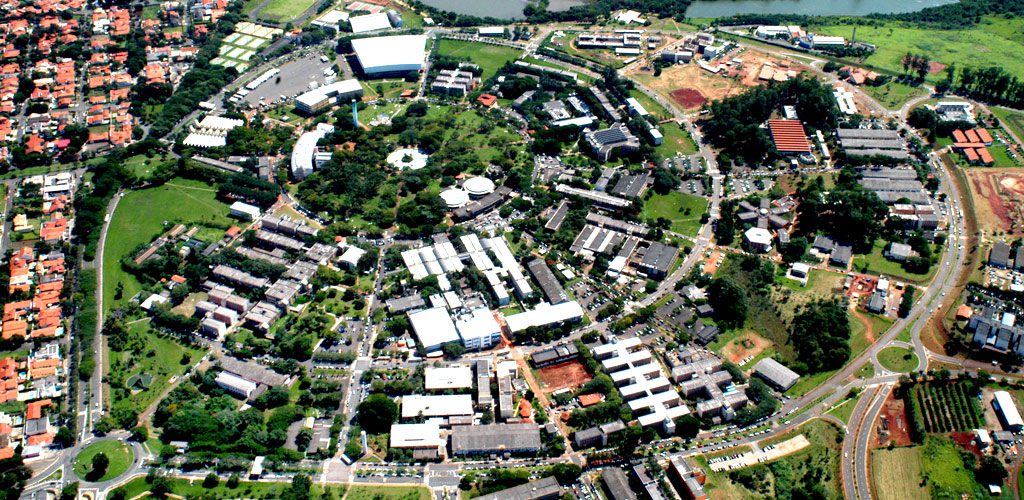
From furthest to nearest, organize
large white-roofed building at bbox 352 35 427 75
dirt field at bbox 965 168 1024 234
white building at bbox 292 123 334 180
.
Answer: large white-roofed building at bbox 352 35 427 75
white building at bbox 292 123 334 180
dirt field at bbox 965 168 1024 234

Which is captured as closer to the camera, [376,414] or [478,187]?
[376,414]

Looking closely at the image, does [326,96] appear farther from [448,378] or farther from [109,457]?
[109,457]

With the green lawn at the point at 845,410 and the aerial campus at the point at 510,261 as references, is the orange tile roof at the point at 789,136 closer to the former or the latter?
the aerial campus at the point at 510,261

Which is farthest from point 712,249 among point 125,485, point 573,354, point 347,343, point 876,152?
point 125,485

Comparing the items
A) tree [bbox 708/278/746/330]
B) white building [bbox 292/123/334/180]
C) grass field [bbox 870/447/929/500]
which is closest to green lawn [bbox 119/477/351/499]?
tree [bbox 708/278/746/330]

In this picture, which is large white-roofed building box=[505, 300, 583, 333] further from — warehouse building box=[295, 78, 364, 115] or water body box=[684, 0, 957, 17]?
water body box=[684, 0, 957, 17]

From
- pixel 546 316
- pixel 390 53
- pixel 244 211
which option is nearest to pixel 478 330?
pixel 546 316
